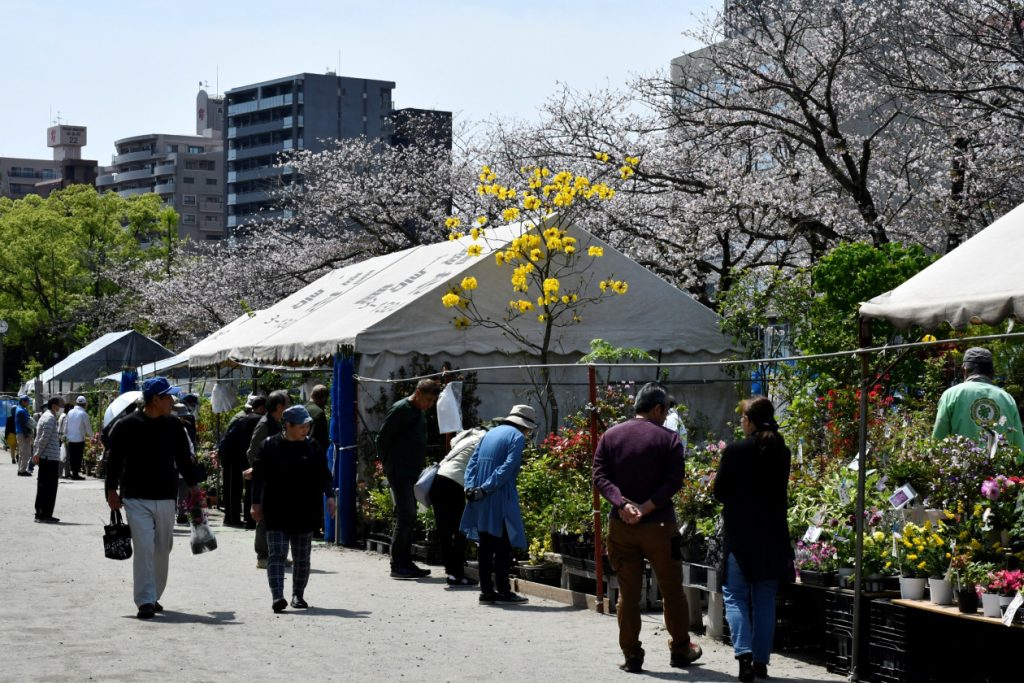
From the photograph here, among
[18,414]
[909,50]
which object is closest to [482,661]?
[909,50]

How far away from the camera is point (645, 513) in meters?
9.13

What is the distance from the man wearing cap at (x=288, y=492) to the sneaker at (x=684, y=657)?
3826mm

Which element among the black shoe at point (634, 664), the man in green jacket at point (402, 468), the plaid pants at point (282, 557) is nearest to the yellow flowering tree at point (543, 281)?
the man in green jacket at point (402, 468)

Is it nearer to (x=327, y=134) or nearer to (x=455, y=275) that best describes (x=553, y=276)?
(x=455, y=275)

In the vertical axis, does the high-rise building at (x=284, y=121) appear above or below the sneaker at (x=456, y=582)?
above

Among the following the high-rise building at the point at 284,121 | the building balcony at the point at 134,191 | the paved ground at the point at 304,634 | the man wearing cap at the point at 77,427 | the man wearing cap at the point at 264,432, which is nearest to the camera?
the paved ground at the point at 304,634

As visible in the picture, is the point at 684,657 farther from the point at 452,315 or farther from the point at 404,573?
the point at 452,315

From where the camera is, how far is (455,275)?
1886cm

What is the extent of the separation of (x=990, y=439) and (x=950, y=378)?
856cm

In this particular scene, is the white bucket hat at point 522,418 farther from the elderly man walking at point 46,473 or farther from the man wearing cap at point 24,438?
the man wearing cap at point 24,438

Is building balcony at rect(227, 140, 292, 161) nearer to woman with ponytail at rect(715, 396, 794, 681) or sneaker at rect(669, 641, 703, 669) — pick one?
sneaker at rect(669, 641, 703, 669)

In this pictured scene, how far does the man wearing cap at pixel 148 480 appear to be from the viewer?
1159 cm

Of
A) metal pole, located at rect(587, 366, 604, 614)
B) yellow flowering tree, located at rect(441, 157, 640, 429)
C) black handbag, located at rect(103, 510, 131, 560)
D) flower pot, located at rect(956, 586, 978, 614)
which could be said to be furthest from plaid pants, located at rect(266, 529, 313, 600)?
yellow flowering tree, located at rect(441, 157, 640, 429)

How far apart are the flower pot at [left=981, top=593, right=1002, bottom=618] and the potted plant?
4.68ft
